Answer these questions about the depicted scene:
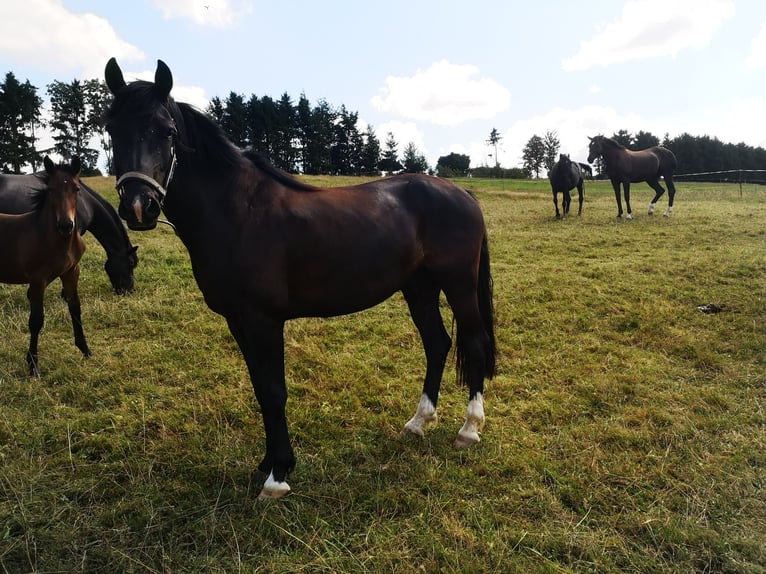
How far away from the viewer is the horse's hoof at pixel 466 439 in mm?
3307

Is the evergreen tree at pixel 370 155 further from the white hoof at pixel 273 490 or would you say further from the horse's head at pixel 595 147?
the white hoof at pixel 273 490

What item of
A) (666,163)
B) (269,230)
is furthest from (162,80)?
(666,163)

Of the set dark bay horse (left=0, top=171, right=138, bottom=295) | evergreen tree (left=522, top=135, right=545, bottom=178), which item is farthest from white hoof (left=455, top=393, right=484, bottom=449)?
evergreen tree (left=522, top=135, right=545, bottom=178)

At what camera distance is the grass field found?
2301mm

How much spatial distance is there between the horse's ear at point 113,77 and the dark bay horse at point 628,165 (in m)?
14.8

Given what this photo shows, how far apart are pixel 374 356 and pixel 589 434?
95.1 inches

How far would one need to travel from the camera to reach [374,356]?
4.97m

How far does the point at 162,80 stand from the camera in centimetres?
238

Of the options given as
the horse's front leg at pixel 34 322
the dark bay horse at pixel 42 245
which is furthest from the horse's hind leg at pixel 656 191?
the horse's front leg at pixel 34 322

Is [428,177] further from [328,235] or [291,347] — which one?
[291,347]

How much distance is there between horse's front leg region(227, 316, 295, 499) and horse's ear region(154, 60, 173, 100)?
1.38m

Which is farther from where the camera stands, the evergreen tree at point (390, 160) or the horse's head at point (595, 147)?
the evergreen tree at point (390, 160)

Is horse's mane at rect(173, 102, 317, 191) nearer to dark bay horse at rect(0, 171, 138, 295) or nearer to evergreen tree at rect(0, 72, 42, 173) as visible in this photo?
dark bay horse at rect(0, 171, 138, 295)

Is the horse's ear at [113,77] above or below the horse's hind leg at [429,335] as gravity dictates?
above
